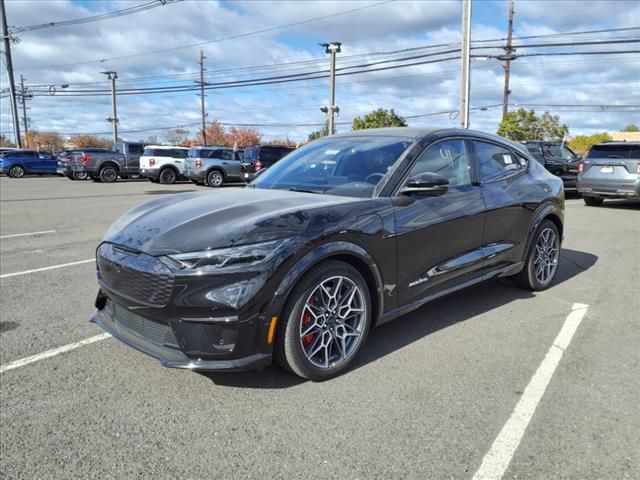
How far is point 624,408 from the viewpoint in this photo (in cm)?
296

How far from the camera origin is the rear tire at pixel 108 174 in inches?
934

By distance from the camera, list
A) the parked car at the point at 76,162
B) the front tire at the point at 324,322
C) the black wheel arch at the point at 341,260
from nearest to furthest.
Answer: the black wheel arch at the point at 341,260 < the front tire at the point at 324,322 < the parked car at the point at 76,162

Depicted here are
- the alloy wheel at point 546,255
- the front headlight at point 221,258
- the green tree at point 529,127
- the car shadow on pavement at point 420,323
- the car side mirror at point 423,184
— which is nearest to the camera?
the front headlight at point 221,258

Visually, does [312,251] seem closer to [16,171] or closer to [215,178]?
[215,178]

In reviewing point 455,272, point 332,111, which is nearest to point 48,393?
point 455,272

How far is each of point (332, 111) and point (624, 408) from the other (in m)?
26.4

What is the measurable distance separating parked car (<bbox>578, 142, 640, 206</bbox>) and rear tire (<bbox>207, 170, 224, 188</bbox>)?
14.2 meters

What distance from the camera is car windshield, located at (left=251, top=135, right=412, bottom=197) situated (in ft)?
12.4

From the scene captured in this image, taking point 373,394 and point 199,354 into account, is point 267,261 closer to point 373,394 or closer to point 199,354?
point 199,354

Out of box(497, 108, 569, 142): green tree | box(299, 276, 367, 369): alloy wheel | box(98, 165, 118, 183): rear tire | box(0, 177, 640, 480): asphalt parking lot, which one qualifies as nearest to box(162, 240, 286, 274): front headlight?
box(299, 276, 367, 369): alloy wheel

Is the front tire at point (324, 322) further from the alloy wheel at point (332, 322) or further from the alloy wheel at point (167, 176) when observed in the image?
the alloy wheel at point (167, 176)

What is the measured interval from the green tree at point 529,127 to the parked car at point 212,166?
25.5 meters

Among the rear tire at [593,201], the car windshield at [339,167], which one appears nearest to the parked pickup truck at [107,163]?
the rear tire at [593,201]

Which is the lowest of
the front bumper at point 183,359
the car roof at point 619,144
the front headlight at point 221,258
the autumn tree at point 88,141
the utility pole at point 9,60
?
the front bumper at point 183,359
